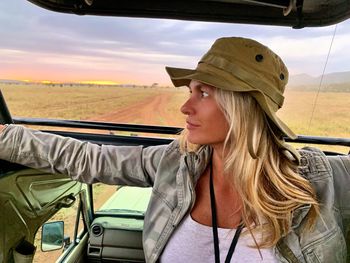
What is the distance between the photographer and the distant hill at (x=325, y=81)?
1.87m

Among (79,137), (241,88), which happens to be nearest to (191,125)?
(241,88)

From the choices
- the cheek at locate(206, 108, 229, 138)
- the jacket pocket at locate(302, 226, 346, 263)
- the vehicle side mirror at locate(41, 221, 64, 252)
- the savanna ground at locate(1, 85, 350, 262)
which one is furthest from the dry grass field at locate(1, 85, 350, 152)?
the vehicle side mirror at locate(41, 221, 64, 252)

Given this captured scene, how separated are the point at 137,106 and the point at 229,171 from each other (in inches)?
27.5

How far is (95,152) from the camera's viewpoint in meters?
1.86

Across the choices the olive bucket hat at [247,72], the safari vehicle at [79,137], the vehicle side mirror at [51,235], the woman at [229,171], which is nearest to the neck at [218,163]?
the woman at [229,171]

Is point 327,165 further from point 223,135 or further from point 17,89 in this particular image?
point 17,89

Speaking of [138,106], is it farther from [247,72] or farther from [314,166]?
[314,166]

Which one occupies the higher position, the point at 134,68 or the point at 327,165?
the point at 134,68

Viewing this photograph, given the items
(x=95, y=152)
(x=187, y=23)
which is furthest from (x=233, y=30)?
(x=95, y=152)

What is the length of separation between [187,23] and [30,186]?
1.02 meters

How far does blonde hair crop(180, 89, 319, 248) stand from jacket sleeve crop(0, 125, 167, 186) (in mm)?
414

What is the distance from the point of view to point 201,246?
65.6 inches

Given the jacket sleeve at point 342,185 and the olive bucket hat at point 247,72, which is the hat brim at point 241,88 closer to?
the olive bucket hat at point 247,72

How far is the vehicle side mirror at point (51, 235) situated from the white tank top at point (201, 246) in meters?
0.66
